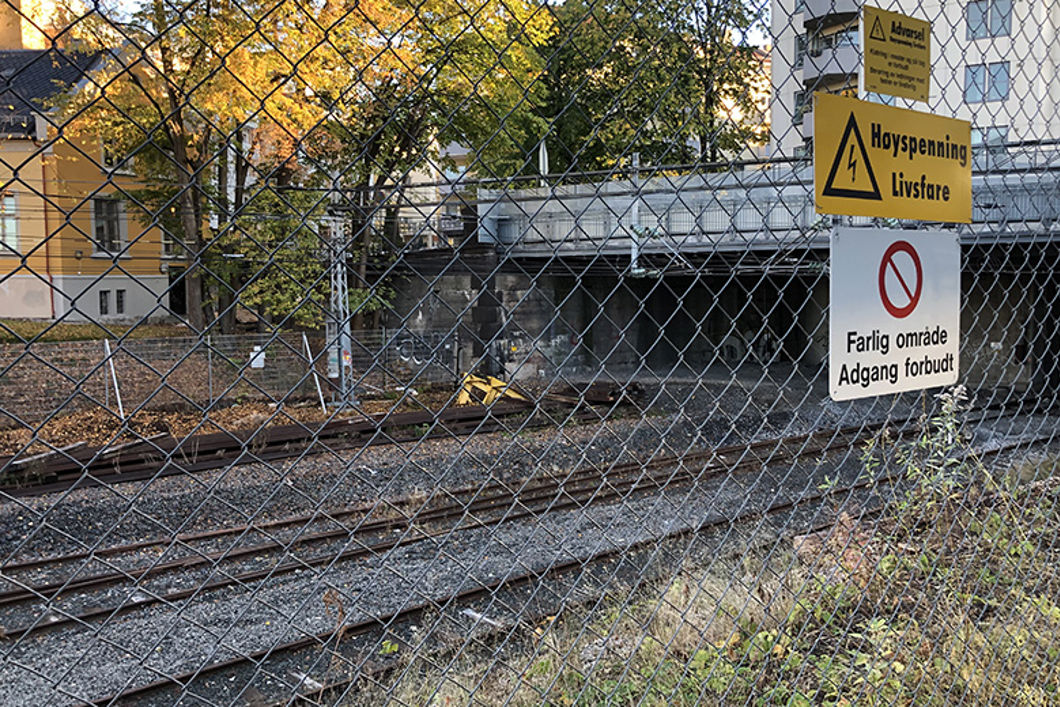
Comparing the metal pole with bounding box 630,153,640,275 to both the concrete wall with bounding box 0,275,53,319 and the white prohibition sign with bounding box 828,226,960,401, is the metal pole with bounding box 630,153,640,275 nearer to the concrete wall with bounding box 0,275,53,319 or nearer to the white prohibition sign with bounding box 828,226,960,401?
the white prohibition sign with bounding box 828,226,960,401

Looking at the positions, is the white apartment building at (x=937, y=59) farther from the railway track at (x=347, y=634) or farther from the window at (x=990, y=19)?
the railway track at (x=347, y=634)

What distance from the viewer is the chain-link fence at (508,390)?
6.58 ft

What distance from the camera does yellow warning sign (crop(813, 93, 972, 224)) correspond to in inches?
92.8

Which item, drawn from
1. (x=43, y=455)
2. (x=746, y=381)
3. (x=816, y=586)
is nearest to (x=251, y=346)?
(x=43, y=455)

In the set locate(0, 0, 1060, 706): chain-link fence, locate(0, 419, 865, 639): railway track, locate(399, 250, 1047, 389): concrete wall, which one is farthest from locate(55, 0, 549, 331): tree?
locate(399, 250, 1047, 389): concrete wall

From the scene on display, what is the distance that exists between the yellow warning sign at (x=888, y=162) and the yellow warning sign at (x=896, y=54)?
0.08 meters

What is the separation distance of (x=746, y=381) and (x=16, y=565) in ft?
55.8

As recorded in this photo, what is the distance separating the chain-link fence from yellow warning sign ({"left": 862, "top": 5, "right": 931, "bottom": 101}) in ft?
0.08

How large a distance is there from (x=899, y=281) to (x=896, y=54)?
2.20 feet

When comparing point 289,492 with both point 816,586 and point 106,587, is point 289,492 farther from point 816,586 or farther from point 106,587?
point 816,586

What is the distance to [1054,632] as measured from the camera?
3447 millimetres

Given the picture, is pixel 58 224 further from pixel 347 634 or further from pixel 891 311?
pixel 891 311

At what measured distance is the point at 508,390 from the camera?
6922 millimetres

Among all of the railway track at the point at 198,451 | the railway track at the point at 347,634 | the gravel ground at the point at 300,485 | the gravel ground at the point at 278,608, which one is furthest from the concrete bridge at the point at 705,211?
the railway track at the point at 198,451
